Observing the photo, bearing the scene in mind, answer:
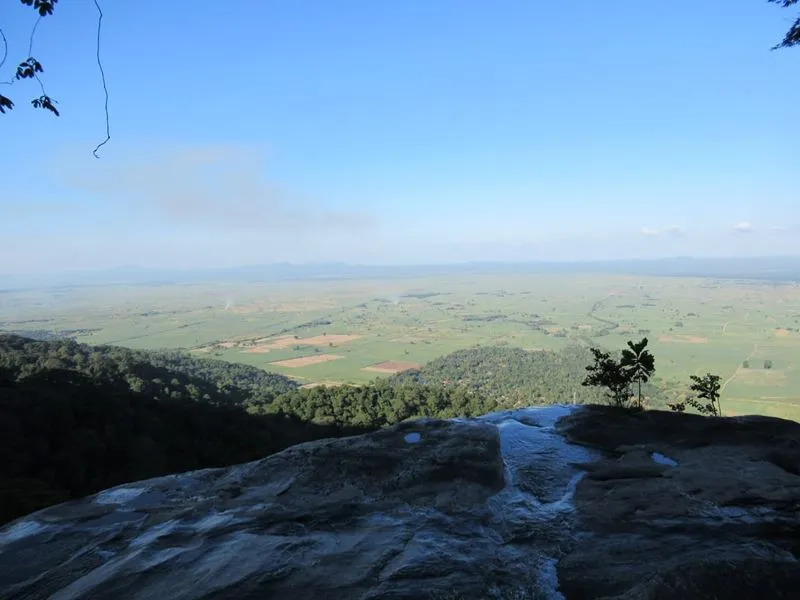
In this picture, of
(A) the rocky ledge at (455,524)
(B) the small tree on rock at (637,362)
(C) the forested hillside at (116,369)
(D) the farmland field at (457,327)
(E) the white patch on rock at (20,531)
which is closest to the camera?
(A) the rocky ledge at (455,524)

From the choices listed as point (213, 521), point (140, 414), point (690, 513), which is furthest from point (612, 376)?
point (140, 414)

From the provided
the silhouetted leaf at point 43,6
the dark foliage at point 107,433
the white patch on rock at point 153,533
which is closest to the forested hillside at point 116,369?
the dark foliage at point 107,433

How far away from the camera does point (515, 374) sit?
171 feet

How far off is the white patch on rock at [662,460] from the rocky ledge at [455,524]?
0.03 m

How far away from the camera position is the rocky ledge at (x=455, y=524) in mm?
3861

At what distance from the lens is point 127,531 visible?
5.69 metres

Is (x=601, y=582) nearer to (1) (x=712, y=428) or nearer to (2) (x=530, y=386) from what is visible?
(1) (x=712, y=428)

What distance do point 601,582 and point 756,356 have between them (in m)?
65.1

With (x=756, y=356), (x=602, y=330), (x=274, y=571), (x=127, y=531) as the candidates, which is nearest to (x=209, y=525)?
(x=127, y=531)

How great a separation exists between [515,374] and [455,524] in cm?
4917

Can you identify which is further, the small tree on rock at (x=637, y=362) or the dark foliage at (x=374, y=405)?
the dark foliage at (x=374, y=405)

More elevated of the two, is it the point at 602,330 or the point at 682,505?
the point at 682,505

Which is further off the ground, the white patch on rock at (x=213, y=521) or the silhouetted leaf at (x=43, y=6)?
the silhouetted leaf at (x=43, y=6)

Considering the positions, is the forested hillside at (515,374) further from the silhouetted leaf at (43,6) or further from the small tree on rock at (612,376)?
the silhouetted leaf at (43,6)
